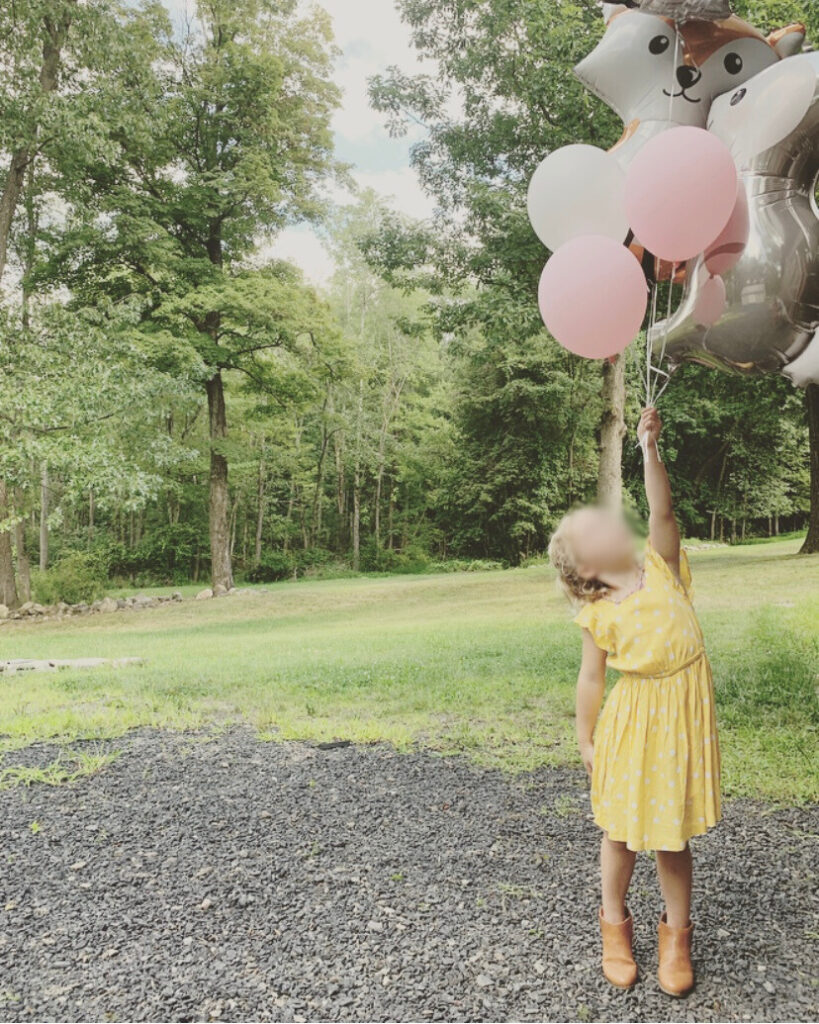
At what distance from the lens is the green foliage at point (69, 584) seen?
40.6ft

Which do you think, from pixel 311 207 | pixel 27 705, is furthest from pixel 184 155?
pixel 27 705

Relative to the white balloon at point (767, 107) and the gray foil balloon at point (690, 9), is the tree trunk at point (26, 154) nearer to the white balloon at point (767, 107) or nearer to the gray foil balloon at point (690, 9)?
the gray foil balloon at point (690, 9)

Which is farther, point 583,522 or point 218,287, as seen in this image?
point 218,287

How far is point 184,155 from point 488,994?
569 inches

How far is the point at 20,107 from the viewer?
30.6ft

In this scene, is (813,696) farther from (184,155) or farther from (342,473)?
(342,473)

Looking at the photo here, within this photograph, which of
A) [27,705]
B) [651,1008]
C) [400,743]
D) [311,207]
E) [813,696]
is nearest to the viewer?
[651,1008]

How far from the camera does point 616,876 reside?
5.98 feet

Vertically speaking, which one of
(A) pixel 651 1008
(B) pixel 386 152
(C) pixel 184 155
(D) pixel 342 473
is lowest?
(A) pixel 651 1008

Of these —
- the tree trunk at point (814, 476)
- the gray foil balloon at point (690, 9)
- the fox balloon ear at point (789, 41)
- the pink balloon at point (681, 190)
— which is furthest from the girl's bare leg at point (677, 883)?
the tree trunk at point (814, 476)

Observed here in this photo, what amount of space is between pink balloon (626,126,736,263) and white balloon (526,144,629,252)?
307 mm

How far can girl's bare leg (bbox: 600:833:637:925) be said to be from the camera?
1810 millimetres

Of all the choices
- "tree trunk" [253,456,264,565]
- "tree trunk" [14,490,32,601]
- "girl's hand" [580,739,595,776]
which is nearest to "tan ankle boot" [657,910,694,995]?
"girl's hand" [580,739,595,776]

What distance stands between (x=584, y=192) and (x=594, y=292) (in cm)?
62
